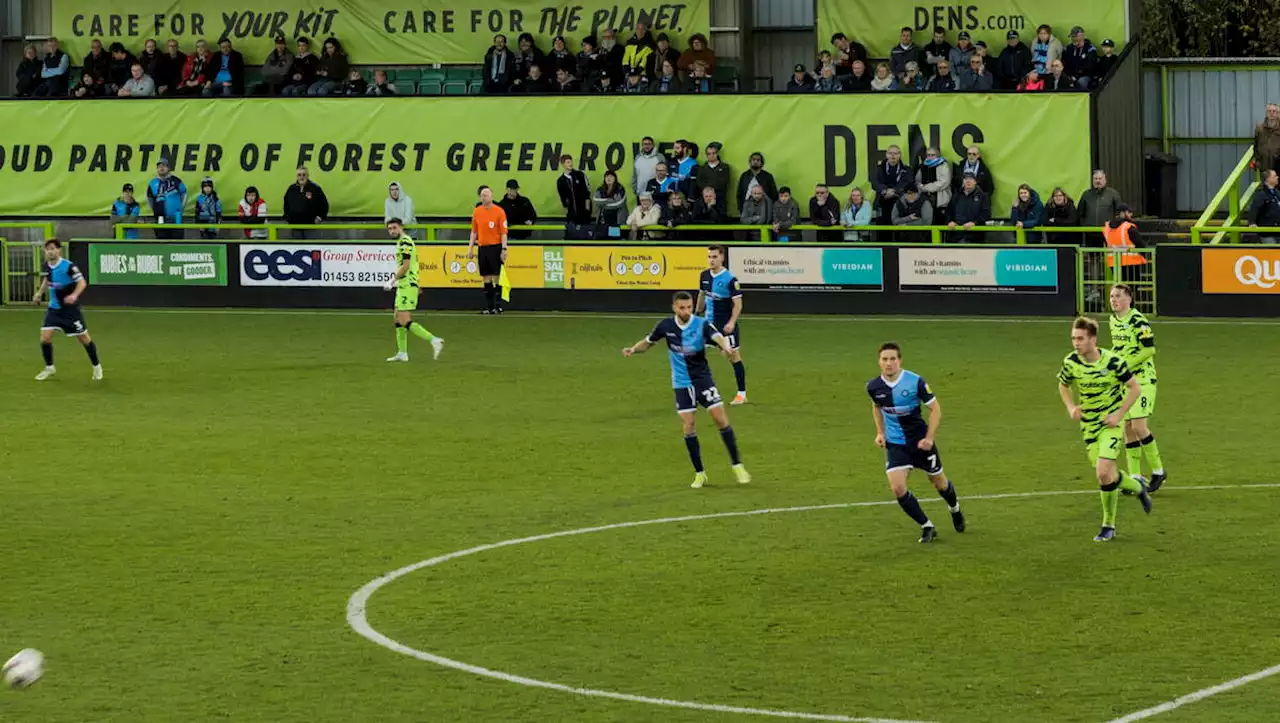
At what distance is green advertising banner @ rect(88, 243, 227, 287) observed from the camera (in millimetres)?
39844

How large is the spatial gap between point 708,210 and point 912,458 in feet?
71.8

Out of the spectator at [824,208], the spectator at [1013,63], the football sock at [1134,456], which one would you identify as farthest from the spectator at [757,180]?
the football sock at [1134,456]

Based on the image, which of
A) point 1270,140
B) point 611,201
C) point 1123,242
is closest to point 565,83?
point 611,201

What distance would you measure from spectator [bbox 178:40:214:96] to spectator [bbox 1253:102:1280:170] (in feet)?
68.3

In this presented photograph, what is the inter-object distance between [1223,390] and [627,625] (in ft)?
46.2

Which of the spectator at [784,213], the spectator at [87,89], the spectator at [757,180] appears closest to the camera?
the spectator at [784,213]

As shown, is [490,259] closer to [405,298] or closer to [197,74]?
[405,298]

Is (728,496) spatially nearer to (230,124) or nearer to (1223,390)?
(1223,390)

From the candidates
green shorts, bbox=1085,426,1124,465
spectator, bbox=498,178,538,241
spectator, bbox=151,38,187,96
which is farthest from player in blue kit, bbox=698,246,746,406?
spectator, bbox=151,38,187,96

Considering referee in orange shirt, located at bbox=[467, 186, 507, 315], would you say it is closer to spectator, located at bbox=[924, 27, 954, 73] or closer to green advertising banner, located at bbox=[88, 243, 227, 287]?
green advertising banner, located at bbox=[88, 243, 227, 287]

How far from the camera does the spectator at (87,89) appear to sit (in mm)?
43781

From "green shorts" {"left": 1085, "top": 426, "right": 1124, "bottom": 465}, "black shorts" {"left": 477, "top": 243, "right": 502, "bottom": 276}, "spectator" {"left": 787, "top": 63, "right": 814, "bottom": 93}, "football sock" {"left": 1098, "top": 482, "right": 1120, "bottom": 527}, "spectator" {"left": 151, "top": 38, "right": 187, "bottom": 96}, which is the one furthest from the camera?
"spectator" {"left": 151, "top": 38, "right": 187, "bottom": 96}

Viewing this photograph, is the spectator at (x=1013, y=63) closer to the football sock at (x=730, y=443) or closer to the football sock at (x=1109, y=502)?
the football sock at (x=730, y=443)

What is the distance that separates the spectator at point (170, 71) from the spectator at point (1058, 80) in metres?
17.6
